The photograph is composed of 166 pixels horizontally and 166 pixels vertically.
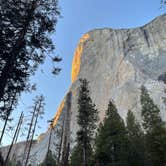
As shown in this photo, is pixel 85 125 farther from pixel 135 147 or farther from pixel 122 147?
pixel 135 147

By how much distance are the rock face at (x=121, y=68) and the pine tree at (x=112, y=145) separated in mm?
23553

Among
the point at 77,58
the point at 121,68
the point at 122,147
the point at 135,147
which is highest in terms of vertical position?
the point at 77,58

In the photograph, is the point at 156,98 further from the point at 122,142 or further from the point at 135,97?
→ the point at 122,142

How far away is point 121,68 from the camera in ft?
226

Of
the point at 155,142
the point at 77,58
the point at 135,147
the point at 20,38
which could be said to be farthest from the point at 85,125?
the point at 77,58

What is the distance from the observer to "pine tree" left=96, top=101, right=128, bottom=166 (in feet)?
77.7

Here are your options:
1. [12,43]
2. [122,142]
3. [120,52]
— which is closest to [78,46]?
[120,52]

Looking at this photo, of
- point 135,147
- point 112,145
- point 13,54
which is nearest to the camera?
point 13,54

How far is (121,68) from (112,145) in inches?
1824

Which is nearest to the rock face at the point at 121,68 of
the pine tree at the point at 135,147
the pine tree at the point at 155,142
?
the pine tree at the point at 135,147

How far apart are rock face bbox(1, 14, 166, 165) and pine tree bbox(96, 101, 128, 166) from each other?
2355 cm

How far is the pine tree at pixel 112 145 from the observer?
77.7 feet

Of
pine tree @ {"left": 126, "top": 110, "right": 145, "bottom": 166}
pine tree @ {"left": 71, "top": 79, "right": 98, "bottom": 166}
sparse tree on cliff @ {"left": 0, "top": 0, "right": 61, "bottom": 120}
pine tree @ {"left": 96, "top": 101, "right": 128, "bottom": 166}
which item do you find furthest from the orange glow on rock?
sparse tree on cliff @ {"left": 0, "top": 0, "right": 61, "bottom": 120}

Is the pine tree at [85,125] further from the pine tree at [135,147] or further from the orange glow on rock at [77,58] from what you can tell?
the orange glow on rock at [77,58]
